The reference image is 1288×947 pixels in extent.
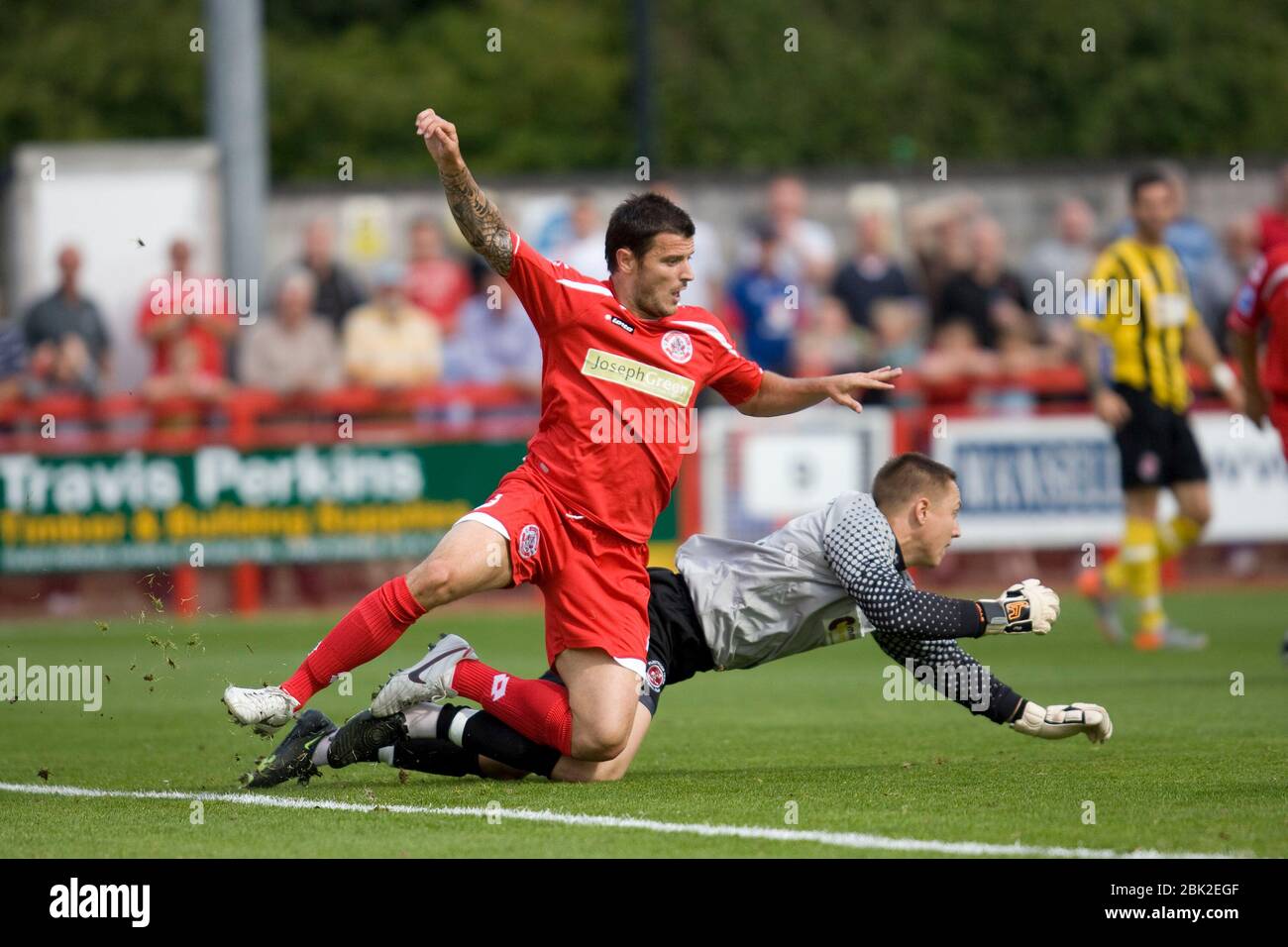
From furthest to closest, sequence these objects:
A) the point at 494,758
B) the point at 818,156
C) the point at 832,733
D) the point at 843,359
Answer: the point at 818,156 < the point at 843,359 < the point at 832,733 < the point at 494,758

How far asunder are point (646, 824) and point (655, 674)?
132 centimetres

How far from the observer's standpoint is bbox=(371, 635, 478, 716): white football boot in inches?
281

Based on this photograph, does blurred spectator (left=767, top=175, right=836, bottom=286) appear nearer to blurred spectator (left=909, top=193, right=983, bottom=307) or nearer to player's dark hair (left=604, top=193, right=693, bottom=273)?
blurred spectator (left=909, top=193, right=983, bottom=307)

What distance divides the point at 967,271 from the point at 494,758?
1110 cm

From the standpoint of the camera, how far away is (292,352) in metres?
→ 16.8

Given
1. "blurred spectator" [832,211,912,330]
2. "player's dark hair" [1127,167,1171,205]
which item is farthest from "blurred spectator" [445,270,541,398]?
"player's dark hair" [1127,167,1171,205]

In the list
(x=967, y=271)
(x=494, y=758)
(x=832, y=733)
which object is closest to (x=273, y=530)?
(x=967, y=271)

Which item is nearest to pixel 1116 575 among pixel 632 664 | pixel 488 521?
pixel 632 664

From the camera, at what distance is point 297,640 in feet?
43.4

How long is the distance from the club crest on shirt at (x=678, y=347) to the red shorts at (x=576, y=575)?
0.69 m

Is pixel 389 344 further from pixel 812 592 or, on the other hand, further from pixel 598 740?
pixel 598 740

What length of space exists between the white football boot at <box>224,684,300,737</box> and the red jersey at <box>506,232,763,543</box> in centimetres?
127
